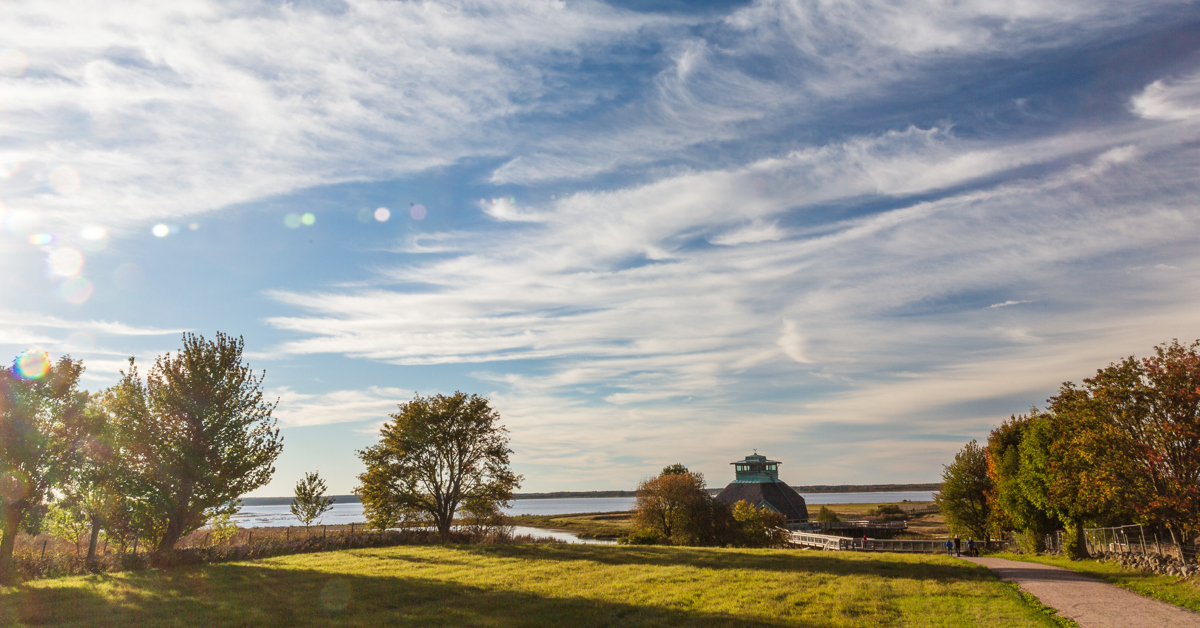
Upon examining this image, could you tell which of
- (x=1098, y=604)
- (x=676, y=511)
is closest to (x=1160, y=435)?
(x=1098, y=604)

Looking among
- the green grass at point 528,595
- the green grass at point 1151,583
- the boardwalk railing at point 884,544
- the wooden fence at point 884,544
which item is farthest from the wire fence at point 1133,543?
the boardwalk railing at point 884,544

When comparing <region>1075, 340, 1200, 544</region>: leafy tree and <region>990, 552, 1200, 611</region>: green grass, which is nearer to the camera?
<region>990, 552, 1200, 611</region>: green grass

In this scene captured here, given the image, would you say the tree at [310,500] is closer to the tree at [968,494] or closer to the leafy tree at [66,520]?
the leafy tree at [66,520]

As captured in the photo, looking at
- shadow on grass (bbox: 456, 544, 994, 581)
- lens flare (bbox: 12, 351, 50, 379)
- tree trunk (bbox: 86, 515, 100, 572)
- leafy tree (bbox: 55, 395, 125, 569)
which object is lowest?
shadow on grass (bbox: 456, 544, 994, 581)

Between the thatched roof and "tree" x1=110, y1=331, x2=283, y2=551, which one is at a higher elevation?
"tree" x1=110, y1=331, x2=283, y2=551

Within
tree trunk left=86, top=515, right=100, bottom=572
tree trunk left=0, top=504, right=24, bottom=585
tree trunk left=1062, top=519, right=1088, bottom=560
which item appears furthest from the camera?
tree trunk left=1062, top=519, right=1088, bottom=560

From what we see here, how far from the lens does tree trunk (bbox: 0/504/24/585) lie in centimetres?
2447

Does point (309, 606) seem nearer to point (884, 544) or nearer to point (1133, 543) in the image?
point (1133, 543)

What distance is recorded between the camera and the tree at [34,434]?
2805 centimetres

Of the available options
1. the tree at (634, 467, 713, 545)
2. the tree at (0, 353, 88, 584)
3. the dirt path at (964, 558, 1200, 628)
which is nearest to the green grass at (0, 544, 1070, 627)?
the dirt path at (964, 558, 1200, 628)

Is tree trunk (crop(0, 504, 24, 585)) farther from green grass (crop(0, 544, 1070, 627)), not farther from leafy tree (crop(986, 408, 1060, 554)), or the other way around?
leafy tree (crop(986, 408, 1060, 554))

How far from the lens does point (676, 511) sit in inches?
2502

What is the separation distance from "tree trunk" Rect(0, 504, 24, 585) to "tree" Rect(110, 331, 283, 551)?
4.67 m

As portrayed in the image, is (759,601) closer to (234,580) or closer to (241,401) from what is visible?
(234,580)
